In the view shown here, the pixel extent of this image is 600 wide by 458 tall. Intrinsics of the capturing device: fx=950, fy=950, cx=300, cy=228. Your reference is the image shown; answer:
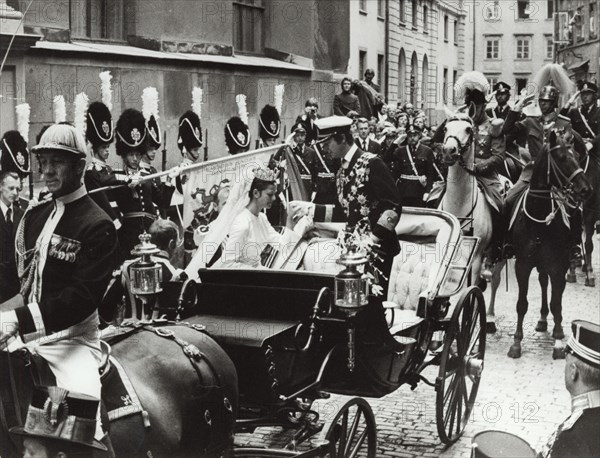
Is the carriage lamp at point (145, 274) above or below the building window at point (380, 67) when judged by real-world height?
below

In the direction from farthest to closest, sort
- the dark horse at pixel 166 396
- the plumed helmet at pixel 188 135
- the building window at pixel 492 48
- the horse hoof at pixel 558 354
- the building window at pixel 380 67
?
the building window at pixel 492 48
the building window at pixel 380 67
the plumed helmet at pixel 188 135
the horse hoof at pixel 558 354
the dark horse at pixel 166 396

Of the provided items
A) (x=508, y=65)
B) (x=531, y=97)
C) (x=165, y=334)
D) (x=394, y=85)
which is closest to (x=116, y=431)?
(x=165, y=334)

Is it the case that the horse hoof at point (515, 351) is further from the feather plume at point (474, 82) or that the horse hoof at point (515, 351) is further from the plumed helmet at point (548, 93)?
the plumed helmet at point (548, 93)

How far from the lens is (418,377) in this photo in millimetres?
7027

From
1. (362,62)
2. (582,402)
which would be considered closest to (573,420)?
(582,402)

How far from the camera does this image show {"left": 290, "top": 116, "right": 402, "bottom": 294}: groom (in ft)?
23.1

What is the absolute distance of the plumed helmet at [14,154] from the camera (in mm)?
8445

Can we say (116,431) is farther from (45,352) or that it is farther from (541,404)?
(541,404)

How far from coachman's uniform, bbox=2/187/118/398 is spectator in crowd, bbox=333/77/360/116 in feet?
51.7

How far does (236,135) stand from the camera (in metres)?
12.9

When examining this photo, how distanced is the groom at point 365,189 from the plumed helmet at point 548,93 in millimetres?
5037

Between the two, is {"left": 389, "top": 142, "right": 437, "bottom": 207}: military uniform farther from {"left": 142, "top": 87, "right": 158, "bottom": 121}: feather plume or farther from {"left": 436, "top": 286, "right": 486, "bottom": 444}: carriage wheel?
{"left": 436, "top": 286, "right": 486, "bottom": 444}: carriage wheel

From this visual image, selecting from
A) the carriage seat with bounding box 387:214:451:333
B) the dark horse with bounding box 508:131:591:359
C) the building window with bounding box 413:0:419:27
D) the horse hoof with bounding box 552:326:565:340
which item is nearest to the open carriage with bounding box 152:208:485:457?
the carriage seat with bounding box 387:214:451:333

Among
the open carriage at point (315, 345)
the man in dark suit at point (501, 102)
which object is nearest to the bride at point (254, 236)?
the open carriage at point (315, 345)
